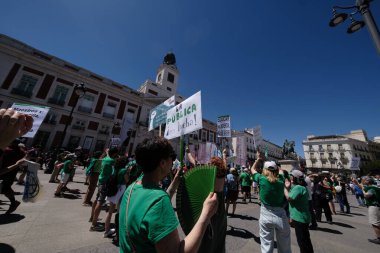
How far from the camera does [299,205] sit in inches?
131

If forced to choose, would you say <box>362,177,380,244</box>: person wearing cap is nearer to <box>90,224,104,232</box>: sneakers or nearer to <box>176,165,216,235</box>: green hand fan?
<box>176,165,216,235</box>: green hand fan

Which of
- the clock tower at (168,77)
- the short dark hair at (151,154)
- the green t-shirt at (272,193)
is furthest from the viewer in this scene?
the clock tower at (168,77)

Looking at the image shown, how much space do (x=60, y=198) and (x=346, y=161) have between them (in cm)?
7267

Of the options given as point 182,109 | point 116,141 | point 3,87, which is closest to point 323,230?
point 182,109

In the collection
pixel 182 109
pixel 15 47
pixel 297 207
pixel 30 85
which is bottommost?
pixel 297 207

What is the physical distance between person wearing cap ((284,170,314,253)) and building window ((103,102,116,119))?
25534 millimetres

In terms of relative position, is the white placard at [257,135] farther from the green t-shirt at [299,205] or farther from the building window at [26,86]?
the building window at [26,86]

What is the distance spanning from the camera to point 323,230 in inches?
230

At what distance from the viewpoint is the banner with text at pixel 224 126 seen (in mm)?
11227

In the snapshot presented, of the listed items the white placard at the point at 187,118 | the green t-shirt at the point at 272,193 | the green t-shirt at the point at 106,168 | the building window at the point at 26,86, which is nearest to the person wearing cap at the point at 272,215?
the green t-shirt at the point at 272,193

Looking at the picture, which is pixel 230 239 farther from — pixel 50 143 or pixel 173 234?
pixel 50 143

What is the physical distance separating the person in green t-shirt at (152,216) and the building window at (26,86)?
2519cm

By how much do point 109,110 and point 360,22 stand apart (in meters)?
26.3

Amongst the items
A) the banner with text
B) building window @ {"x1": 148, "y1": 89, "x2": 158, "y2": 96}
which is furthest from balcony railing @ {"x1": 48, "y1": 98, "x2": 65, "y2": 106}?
the banner with text
